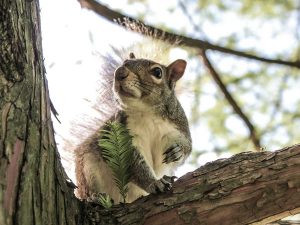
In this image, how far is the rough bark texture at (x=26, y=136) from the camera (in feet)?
3.87

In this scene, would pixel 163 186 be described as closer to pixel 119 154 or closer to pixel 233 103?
pixel 119 154

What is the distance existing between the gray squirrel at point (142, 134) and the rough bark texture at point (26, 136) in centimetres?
66

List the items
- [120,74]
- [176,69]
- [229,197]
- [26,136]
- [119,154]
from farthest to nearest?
1. [176,69]
2. [120,74]
3. [119,154]
4. [229,197]
5. [26,136]

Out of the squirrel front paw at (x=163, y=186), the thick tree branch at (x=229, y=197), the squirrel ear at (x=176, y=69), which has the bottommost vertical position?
the thick tree branch at (x=229, y=197)

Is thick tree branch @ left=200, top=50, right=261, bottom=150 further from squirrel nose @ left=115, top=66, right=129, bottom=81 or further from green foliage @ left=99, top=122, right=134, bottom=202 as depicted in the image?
green foliage @ left=99, top=122, right=134, bottom=202

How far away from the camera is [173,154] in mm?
2164

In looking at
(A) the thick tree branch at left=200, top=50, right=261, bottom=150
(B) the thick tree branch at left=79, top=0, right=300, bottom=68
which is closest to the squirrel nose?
(B) the thick tree branch at left=79, top=0, right=300, bottom=68

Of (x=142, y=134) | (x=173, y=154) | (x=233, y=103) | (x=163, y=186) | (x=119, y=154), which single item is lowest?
(x=163, y=186)

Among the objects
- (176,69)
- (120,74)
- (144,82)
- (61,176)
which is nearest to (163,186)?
(61,176)

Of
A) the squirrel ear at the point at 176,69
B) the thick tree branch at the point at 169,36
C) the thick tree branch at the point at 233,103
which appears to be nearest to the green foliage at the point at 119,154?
the squirrel ear at the point at 176,69

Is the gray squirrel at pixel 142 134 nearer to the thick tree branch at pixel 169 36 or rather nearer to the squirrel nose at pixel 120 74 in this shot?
the squirrel nose at pixel 120 74

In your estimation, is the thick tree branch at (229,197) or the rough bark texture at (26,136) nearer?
the rough bark texture at (26,136)

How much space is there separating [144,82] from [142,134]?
252mm

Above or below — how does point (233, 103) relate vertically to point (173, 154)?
above
